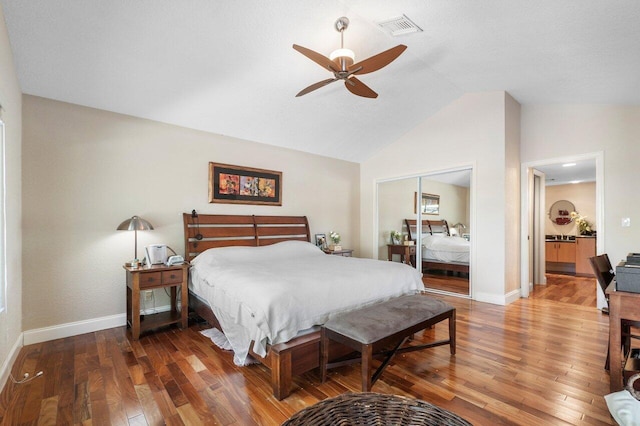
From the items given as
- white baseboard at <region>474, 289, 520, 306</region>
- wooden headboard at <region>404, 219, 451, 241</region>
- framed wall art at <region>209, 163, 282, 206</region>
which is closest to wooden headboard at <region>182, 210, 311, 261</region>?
framed wall art at <region>209, 163, 282, 206</region>

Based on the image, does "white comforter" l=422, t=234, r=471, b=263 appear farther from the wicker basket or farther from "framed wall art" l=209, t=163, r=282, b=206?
the wicker basket

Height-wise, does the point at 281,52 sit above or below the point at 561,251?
above

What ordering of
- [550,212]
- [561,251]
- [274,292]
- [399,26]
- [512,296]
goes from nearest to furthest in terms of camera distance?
[274,292] < [399,26] < [512,296] < [561,251] < [550,212]

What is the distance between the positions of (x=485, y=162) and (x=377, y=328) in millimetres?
3564

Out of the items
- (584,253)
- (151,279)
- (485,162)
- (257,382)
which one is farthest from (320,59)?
(584,253)

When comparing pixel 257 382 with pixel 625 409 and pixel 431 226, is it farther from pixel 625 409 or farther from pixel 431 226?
pixel 431 226

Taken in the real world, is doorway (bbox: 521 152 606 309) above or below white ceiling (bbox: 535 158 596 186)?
below

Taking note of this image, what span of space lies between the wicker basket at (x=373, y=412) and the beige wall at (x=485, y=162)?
389 centimetres

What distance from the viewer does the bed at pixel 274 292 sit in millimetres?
2109

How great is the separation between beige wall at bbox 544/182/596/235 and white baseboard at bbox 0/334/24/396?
30.8 ft

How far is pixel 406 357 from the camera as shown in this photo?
2.62 m

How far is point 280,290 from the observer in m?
2.24

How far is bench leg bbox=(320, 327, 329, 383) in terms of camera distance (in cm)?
222

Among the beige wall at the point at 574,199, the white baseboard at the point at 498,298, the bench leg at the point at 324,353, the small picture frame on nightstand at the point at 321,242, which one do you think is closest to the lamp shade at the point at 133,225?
the bench leg at the point at 324,353
